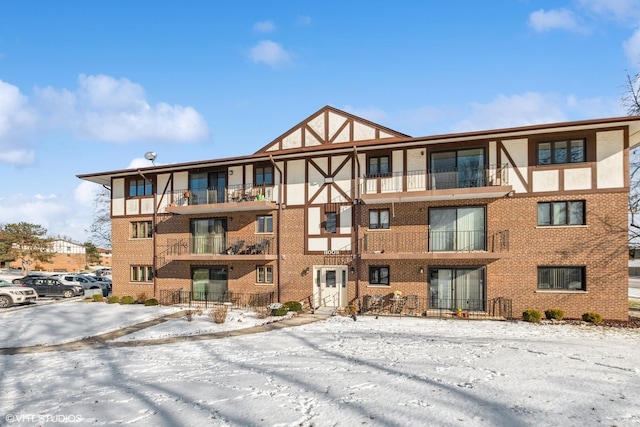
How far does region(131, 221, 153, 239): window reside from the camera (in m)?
22.6

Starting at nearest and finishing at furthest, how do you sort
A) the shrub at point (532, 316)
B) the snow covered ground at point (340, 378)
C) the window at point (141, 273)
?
the snow covered ground at point (340, 378) < the shrub at point (532, 316) < the window at point (141, 273)

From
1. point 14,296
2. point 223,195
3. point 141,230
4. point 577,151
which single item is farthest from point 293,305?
point 14,296

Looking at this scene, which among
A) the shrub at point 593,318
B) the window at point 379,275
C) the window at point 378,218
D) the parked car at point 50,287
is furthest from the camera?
the parked car at point 50,287

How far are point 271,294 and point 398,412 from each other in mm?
13625

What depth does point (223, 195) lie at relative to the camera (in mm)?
20828

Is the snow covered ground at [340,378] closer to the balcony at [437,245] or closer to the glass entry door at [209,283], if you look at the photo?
the balcony at [437,245]

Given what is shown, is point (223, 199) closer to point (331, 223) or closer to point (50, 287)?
point (331, 223)

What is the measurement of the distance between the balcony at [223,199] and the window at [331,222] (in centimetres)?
282

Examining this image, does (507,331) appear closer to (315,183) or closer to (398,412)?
(398,412)

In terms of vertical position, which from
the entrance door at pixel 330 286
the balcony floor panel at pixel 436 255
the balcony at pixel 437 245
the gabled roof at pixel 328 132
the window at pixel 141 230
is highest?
the gabled roof at pixel 328 132

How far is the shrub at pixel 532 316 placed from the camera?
15.4 metres

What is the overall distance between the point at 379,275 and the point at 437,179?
16.7 feet

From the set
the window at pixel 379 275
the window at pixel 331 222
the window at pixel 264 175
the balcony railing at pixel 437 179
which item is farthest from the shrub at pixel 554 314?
the window at pixel 264 175

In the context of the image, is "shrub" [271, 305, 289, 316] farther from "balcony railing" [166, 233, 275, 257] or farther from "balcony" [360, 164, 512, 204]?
"balcony" [360, 164, 512, 204]
